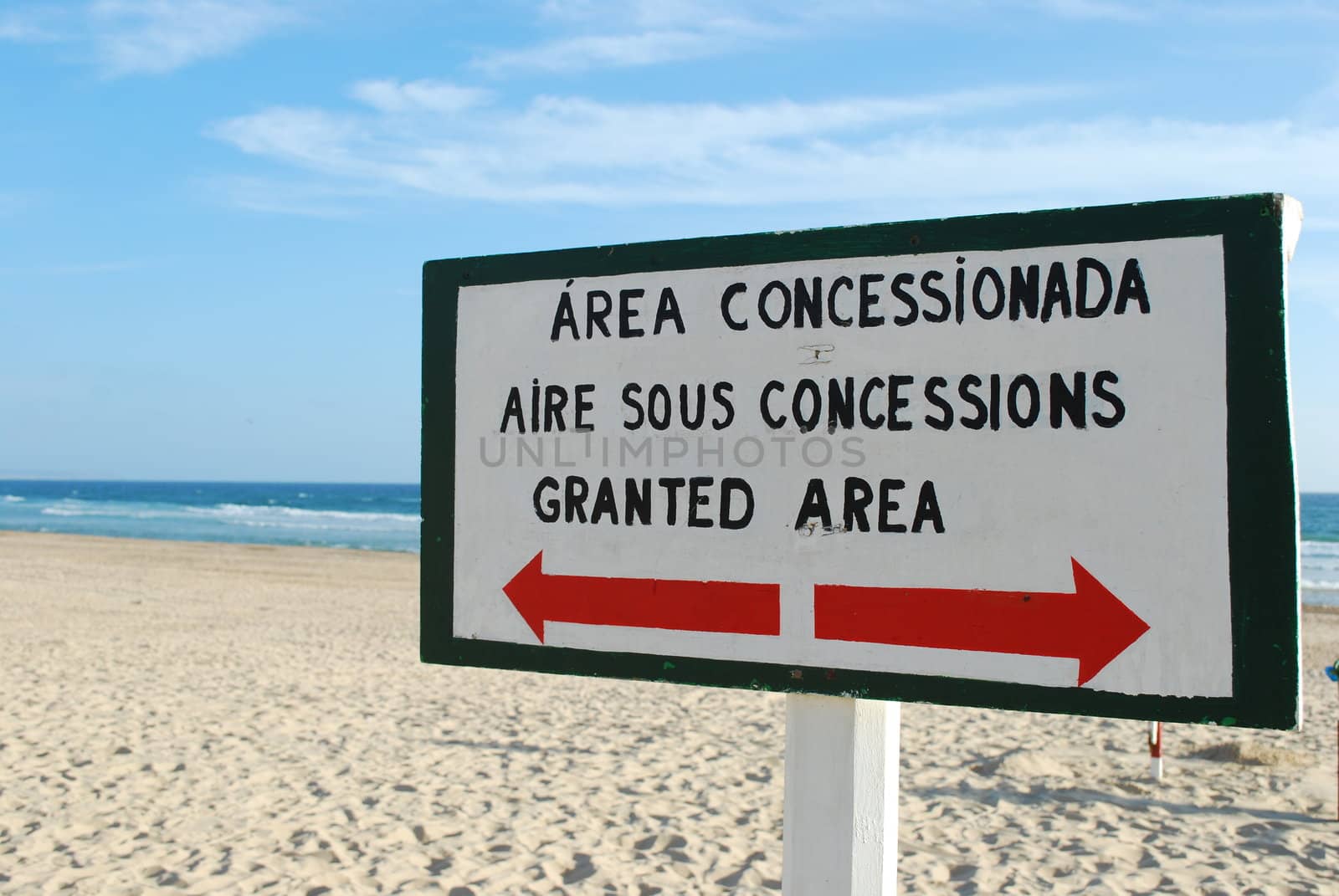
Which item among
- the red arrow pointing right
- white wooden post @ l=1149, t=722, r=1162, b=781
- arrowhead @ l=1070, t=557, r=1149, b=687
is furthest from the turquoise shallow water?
arrowhead @ l=1070, t=557, r=1149, b=687

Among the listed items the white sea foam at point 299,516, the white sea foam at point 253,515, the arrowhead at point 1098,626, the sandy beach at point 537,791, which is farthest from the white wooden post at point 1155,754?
the white sea foam at point 299,516

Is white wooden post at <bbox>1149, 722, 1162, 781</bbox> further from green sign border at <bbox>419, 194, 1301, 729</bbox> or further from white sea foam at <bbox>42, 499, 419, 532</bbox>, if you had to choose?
white sea foam at <bbox>42, 499, 419, 532</bbox>

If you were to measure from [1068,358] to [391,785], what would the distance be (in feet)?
18.6

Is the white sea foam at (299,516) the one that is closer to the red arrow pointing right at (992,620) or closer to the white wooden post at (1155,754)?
the white wooden post at (1155,754)

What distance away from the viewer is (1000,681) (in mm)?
1505

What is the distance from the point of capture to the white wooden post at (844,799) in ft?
5.39

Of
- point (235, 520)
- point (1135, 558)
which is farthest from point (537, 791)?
point (235, 520)

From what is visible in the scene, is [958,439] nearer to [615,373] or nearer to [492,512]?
[615,373]

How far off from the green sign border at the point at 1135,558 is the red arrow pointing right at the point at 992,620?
2.2 inches

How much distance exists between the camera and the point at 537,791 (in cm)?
615

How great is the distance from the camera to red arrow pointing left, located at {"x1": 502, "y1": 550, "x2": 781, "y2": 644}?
1.65 m

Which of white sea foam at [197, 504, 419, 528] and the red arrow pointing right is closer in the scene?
the red arrow pointing right

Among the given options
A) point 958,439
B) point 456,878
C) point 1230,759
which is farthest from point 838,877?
point 1230,759

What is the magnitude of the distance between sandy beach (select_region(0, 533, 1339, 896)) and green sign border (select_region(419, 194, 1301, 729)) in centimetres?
336
